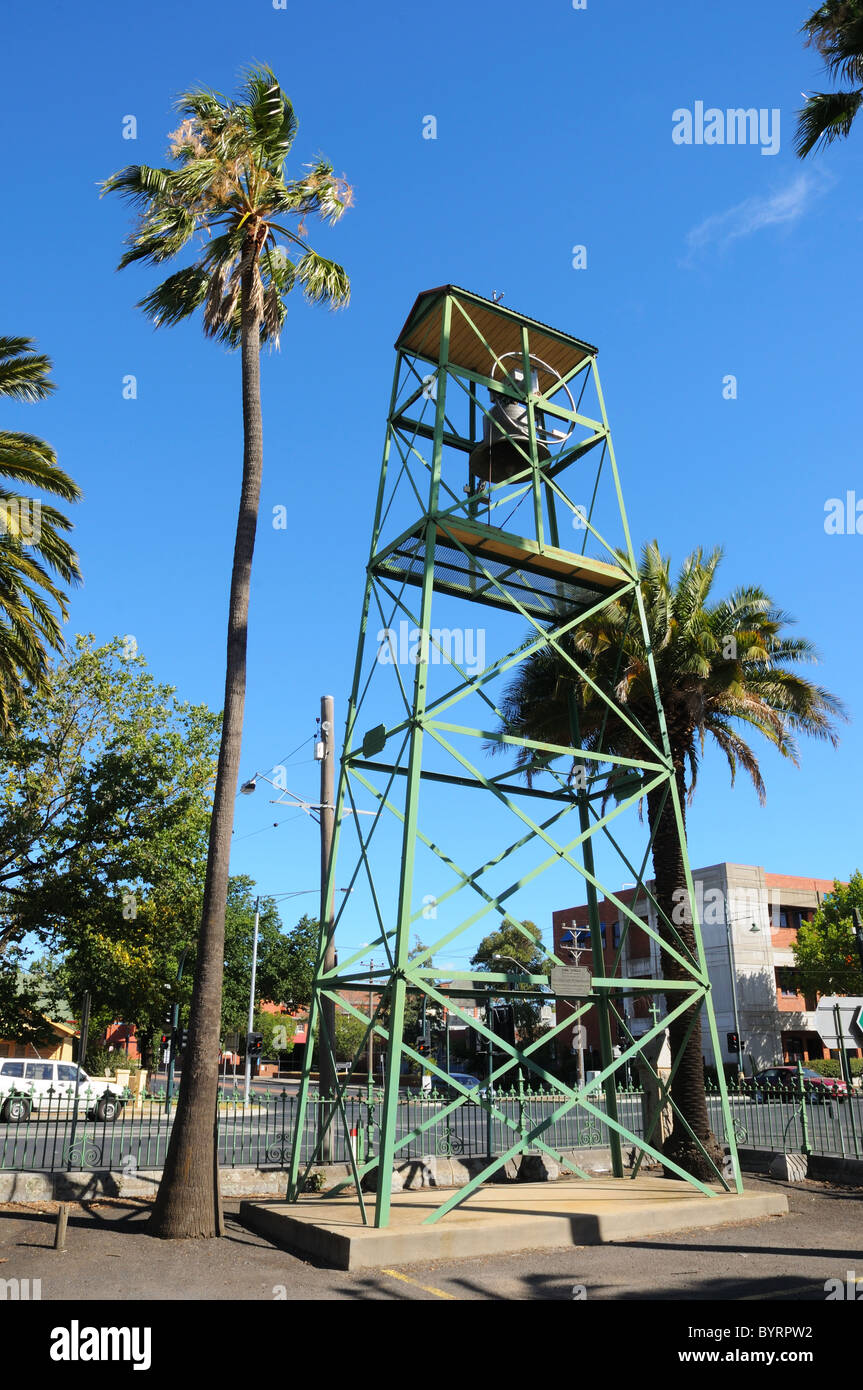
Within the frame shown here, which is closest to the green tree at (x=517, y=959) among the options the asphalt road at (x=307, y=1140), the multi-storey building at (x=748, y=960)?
the multi-storey building at (x=748, y=960)

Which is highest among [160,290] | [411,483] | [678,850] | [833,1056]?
[160,290]

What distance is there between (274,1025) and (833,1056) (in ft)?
172

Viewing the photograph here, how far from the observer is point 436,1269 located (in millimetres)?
8812

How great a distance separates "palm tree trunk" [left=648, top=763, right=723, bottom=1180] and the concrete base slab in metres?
2.16

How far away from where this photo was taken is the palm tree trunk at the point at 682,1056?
1482cm

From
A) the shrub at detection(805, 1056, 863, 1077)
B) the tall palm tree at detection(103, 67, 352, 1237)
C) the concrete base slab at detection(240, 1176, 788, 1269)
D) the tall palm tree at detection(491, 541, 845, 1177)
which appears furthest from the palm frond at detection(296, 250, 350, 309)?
the shrub at detection(805, 1056, 863, 1077)

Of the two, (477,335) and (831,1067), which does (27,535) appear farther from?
(831,1067)

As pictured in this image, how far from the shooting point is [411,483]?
13.6 meters

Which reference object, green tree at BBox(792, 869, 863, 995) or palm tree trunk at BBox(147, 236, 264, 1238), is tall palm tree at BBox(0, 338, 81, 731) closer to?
palm tree trunk at BBox(147, 236, 264, 1238)

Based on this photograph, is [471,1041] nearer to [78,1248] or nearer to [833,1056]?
[833,1056]

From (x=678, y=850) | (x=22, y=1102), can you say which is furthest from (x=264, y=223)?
(x=22, y=1102)

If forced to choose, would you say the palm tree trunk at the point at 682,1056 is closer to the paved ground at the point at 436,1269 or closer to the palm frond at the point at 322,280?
the paved ground at the point at 436,1269

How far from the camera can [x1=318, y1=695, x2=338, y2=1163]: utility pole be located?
43.0 ft
